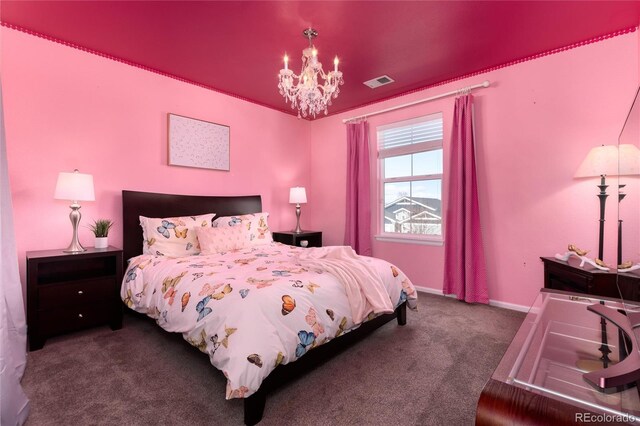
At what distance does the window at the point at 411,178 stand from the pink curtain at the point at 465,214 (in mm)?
299

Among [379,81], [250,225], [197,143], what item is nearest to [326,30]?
[379,81]

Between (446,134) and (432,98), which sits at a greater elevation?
(432,98)

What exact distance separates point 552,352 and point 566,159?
8.64 ft

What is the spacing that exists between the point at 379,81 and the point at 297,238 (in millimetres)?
2326

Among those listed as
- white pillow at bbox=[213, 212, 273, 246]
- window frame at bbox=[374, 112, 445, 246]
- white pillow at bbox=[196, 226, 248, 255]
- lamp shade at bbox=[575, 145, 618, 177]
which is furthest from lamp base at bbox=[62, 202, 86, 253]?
lamp shade at bbox=[575, 145, 618, 177]

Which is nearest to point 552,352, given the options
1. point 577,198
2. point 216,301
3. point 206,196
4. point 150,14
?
point 216,301

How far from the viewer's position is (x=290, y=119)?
4.75 metres

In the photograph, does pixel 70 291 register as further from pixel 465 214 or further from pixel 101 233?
pixel 465 214

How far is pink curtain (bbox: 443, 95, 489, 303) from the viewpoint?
3.28 m

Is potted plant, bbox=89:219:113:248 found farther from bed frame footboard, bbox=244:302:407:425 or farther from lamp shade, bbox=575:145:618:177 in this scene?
lamp shade, bbox=575:145:618:177

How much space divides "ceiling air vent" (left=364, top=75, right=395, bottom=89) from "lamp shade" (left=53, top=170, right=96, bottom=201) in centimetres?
309

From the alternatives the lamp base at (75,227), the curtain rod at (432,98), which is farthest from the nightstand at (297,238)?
the lamp base at (75,227)

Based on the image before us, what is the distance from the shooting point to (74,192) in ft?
8.03

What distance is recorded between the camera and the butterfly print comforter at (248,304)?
1.48 metres
